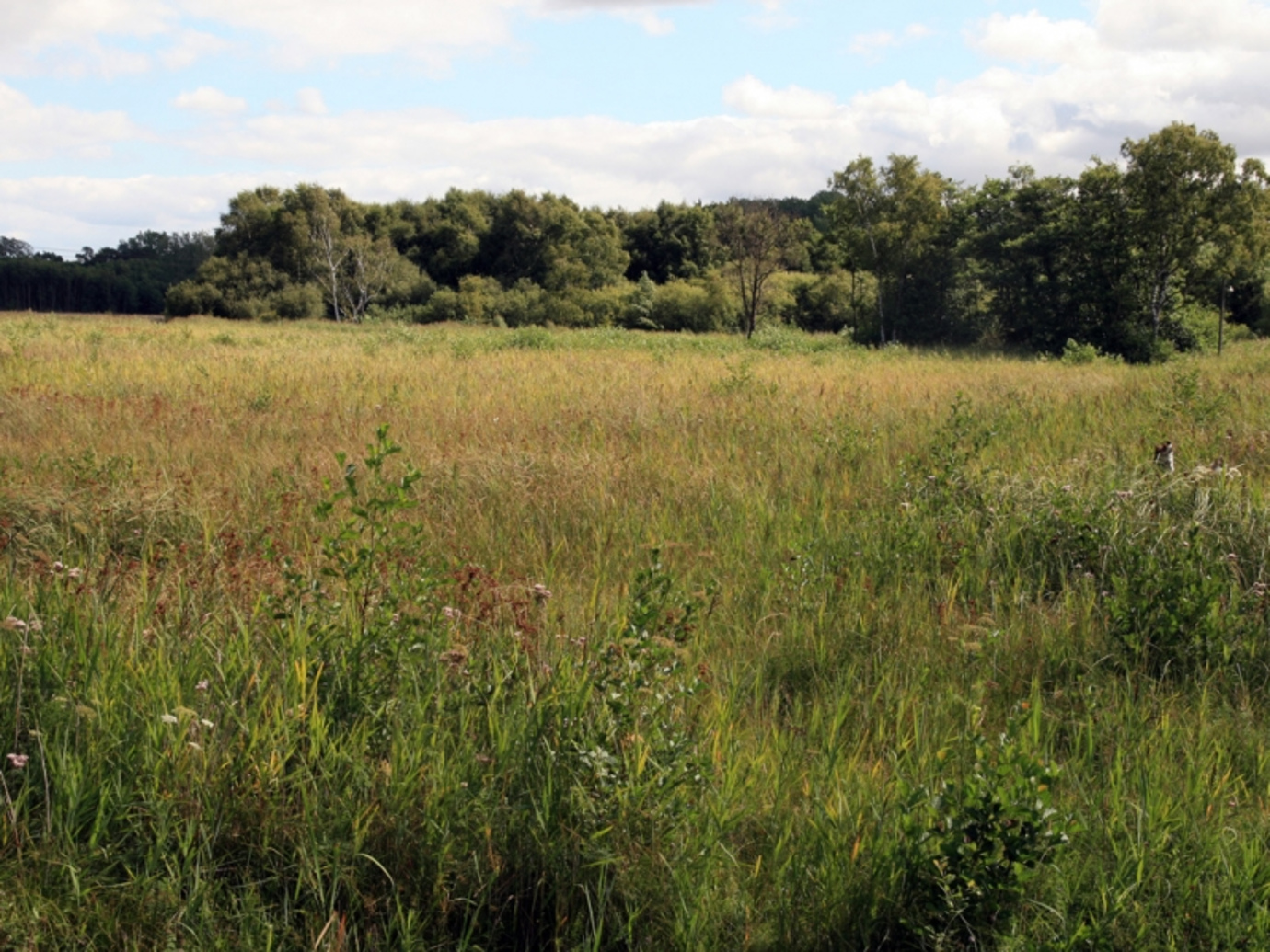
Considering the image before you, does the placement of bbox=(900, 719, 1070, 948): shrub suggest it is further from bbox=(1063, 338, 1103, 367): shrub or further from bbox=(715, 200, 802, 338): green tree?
bbox=(715, 200, 802, 338): green tree

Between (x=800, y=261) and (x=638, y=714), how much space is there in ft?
186

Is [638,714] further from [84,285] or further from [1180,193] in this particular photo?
[84,285]

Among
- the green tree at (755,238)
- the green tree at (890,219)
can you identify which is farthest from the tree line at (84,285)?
the green tree at (890,219)

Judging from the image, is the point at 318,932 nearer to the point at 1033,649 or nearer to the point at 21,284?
the point at 1033,649

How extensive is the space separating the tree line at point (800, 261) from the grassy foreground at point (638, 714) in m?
30.8

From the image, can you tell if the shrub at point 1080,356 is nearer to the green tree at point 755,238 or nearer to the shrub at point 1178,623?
the green tree at point 755,238

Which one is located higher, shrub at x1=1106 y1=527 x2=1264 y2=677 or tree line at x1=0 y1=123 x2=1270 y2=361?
tree line at x1=0 y1=123 x2=1270 y2=361

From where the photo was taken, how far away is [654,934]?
215cm

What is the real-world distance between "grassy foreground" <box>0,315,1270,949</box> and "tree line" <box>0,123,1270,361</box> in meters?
30.8

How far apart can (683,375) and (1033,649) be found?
1095 cm

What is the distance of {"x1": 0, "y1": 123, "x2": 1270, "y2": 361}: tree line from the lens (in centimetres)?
3153

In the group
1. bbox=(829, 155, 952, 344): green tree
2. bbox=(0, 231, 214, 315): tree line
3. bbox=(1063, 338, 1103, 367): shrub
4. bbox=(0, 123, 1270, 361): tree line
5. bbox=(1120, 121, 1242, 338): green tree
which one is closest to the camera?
bbox=(1063, 338, 1103, 367): shrub

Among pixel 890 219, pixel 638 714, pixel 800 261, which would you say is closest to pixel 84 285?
pixel 800 261

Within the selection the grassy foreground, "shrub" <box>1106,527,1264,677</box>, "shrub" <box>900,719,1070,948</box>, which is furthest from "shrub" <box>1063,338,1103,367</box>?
"shrub" <box>900,719,1070,948</box>
